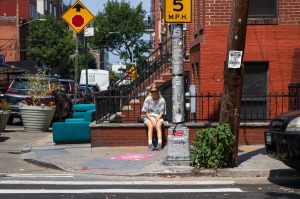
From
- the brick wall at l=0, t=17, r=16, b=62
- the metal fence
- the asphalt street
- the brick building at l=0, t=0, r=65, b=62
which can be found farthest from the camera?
the brick wall at l=0, t=17, r=16, b=62

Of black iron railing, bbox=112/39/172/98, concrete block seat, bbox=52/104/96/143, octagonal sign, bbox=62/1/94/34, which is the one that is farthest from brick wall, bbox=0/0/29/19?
concrete block seat, bbox=52/104/96/143

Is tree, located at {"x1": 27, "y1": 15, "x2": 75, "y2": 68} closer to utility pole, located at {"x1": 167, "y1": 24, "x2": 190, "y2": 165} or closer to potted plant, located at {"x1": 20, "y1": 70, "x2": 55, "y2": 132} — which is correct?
potted plant, located at {"x1": 20, "y1": 70, "x2": 55, "y2": 132}

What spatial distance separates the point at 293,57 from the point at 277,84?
0.74 meters

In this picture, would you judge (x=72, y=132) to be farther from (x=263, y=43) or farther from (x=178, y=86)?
(x=263, y=43)

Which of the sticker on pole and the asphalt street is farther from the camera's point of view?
the sticker on pole

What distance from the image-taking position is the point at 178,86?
10.1 metres

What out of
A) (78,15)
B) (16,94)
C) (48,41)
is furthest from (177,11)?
(48,41)

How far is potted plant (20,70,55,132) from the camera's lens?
16.8 meters

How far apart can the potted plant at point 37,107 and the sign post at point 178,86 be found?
7.73 m

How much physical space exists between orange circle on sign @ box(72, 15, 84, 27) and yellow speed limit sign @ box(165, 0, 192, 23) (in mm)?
4840

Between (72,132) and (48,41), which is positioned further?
(48,41)

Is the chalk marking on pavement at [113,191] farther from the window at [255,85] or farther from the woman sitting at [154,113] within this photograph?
the window at [255,85]

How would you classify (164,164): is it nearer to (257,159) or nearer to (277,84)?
(257,159)

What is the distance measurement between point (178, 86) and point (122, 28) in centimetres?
3984
